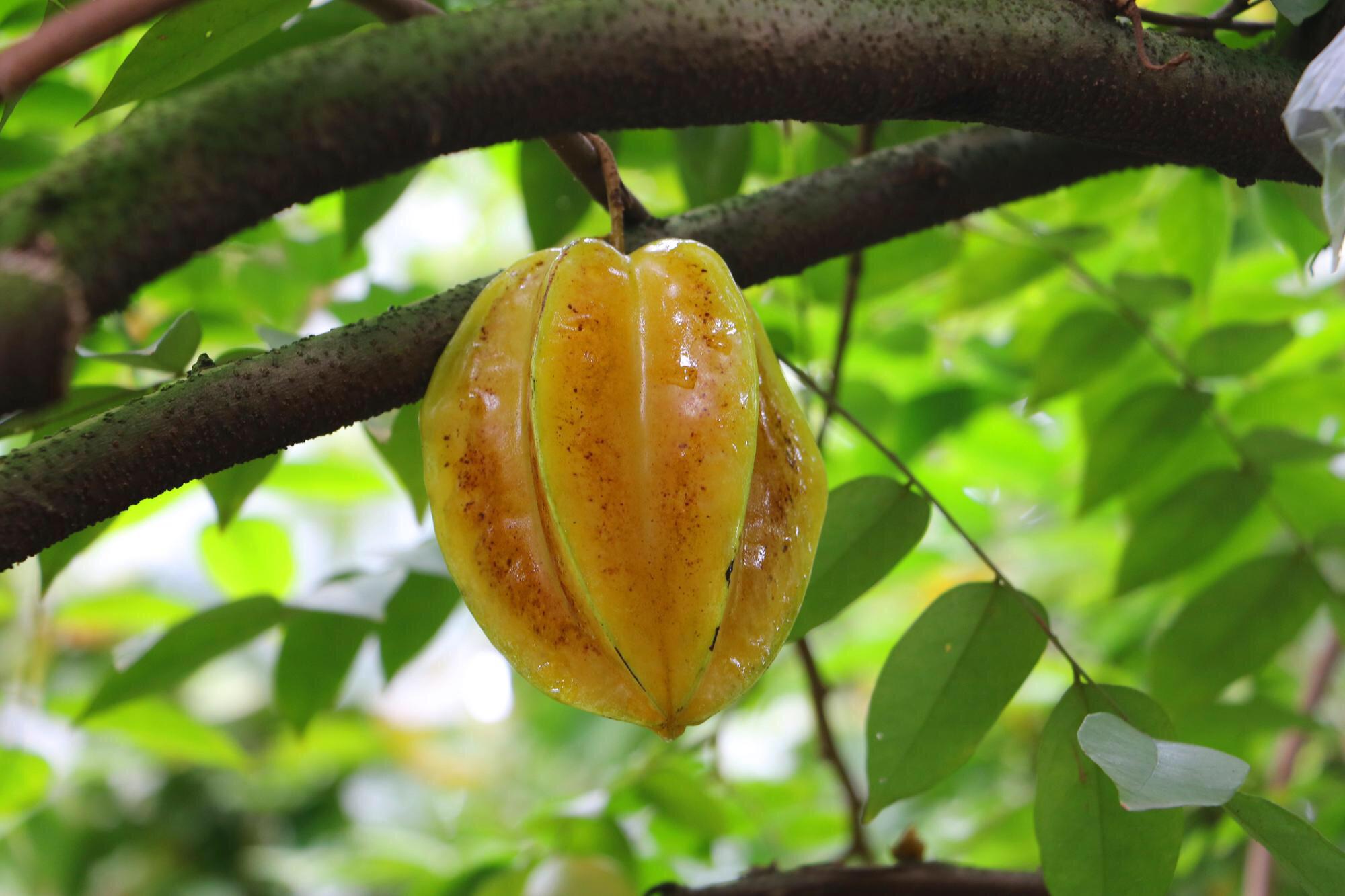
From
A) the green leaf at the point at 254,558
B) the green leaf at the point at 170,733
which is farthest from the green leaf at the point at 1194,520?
the green leaf at the point at 170,733

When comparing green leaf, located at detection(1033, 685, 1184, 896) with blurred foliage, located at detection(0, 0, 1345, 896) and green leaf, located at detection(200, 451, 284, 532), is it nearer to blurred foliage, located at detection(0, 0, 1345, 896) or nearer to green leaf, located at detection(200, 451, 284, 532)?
blurred foliage, located at detection(0, 0, 1345, 896)

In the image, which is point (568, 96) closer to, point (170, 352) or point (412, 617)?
point (170, 352)

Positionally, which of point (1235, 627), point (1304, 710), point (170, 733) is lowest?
point (1304, 710)

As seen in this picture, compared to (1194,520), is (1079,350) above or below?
above

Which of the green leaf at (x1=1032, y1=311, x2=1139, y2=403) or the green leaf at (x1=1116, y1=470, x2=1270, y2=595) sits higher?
the green leaf at (x1=1032, y1=311, x2=1139, y2=403)

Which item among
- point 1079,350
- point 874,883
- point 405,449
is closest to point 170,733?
point 405,449

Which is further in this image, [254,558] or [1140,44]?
[254,558]

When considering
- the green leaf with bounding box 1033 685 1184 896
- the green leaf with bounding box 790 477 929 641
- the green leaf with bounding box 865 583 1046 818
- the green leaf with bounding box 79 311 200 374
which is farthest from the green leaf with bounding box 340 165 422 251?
the green leaf with bounding box 1033 685 1184 896
